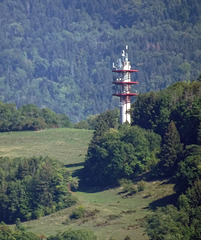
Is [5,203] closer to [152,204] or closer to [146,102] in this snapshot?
[152,204]

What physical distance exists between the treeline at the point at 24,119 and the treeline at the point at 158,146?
2974cm

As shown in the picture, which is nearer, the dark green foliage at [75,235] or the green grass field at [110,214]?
the dark green foliage at [75,235]

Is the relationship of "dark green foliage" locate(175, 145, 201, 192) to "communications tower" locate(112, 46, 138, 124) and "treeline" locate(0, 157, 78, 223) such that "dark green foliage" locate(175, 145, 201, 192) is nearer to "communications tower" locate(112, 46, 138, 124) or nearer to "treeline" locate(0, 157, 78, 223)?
"treeline" locate(0, 157, 78, 223)

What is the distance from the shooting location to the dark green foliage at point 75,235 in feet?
302

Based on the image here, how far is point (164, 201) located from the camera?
10506 centimetres

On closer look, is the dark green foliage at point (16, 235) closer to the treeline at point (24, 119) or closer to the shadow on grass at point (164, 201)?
the shadow on grass at point (164, 201)

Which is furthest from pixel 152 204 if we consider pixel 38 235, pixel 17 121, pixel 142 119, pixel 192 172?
pixel 17 121

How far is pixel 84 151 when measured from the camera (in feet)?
467

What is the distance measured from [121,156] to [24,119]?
48507mm

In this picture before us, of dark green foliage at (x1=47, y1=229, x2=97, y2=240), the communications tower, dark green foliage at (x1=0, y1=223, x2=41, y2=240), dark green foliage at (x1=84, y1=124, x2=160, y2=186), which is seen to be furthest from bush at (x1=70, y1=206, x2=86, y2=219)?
the communications tower

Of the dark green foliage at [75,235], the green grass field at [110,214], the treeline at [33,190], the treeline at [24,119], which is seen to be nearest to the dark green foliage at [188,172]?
the green grass field at [110,214]

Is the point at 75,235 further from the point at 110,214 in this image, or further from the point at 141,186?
the point at 141,186

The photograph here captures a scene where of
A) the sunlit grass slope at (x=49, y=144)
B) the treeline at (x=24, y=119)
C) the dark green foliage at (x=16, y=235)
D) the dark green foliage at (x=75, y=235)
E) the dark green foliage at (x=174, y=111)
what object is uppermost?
the dark green foliage at (x=174, y=111)

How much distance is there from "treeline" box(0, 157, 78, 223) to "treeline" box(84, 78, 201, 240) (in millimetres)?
5820
